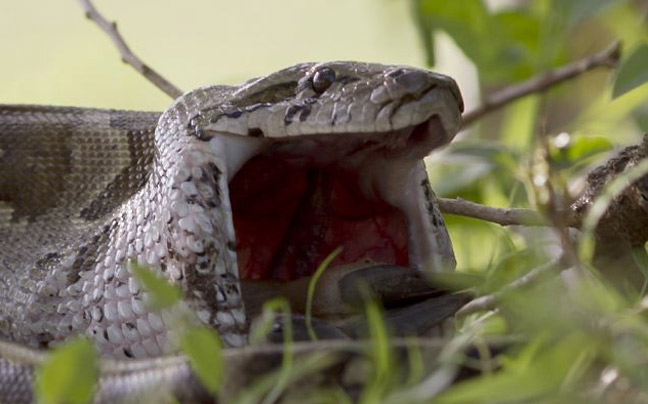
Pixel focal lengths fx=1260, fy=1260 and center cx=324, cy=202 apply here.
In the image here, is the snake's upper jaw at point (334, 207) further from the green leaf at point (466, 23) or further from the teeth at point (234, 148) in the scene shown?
the green leaf at point (466, 23)

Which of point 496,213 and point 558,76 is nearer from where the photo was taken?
point 496,213

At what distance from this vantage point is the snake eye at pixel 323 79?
1751 millimetres

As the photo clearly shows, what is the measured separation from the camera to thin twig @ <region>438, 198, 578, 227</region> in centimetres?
176

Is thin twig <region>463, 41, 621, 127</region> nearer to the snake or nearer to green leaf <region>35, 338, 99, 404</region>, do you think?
the snake

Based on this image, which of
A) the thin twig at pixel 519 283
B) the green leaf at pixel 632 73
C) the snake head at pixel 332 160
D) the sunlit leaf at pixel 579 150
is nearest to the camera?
the thin twig at pixel 519 283

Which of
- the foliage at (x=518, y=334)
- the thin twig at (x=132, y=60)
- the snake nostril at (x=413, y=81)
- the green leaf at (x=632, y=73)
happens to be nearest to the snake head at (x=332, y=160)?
the snake nostril at (x=413, y=81)

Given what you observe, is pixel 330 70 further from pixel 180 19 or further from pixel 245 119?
pixel 180 19

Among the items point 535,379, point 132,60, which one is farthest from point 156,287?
point 132,60

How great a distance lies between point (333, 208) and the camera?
6.57 ft

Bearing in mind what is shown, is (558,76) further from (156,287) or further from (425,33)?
(156,287)

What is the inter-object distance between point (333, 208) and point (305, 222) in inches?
2.0

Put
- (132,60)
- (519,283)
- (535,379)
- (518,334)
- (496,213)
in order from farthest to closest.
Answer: (132,60), (496,213), (519,283), (518,334), (535,379)

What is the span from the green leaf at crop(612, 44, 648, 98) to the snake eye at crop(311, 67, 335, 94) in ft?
1.27

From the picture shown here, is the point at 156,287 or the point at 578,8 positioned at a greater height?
the point at 578,8
